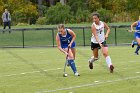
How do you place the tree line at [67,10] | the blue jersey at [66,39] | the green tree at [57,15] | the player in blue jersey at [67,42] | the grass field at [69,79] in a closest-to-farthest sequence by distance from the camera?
the grass field at [69,79]
the player in blue jersey at [67,42]
the blue jersey at [66,39]
the green tree at [57,15]
the tree line at [67,10]

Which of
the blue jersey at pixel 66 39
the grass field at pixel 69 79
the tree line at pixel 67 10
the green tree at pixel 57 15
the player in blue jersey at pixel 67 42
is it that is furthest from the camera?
the tree line at pixel 67 10

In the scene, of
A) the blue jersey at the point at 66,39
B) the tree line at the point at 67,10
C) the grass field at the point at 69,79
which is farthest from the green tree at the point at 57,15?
the blue jersey at the point at 66,39

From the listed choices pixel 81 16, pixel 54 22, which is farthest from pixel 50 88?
pixel 81 16

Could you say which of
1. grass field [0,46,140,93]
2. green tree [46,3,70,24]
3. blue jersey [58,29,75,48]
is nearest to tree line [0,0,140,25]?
green tree [46,3,70,24]

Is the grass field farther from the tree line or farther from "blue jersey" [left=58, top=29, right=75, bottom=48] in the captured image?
the tree line

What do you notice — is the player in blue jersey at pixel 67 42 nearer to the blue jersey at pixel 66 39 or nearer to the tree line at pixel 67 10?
the blue jersey at pixel 66 39

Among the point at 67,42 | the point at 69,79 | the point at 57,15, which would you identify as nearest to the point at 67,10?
the point at 57,15

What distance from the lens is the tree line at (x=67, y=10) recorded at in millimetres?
46688

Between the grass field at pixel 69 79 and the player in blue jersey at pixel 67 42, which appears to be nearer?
the grass field at pixel 69 79

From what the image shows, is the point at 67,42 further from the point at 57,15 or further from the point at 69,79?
the point at 57,15

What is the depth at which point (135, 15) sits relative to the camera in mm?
51719

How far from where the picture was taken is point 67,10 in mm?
48000

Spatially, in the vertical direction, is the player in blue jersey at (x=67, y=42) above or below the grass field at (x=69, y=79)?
above

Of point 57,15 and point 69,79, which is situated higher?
point 57,15
